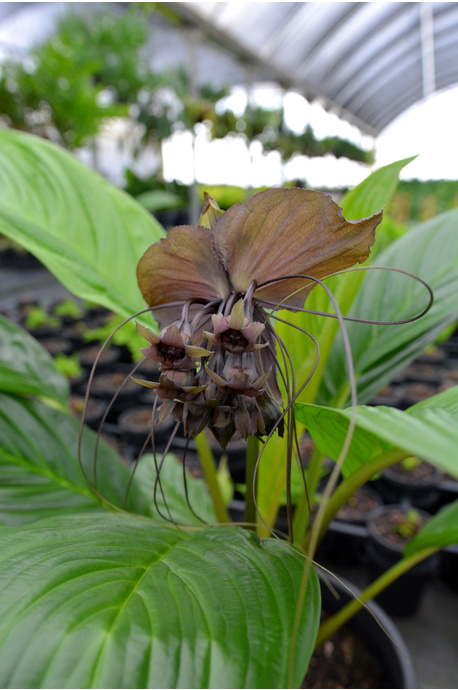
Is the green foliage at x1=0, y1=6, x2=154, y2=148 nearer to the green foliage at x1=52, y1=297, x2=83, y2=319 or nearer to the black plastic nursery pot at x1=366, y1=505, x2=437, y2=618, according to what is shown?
the green foliage at x1=52, y1=297, x2=83, y2=319

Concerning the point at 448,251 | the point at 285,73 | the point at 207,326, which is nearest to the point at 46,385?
the point at 207,326

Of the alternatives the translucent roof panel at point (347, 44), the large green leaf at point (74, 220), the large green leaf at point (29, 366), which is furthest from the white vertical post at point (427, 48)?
the large green leaf at point (29, 366)

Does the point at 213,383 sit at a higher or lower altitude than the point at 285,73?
lower

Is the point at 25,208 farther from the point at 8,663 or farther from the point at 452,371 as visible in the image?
the point at 452,371

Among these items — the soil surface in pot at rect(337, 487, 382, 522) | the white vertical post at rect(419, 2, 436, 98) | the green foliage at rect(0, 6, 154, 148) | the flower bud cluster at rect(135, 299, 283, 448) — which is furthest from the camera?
the white vertical post at rect(419, 2, 436, 98)

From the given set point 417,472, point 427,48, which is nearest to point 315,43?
point 427,48

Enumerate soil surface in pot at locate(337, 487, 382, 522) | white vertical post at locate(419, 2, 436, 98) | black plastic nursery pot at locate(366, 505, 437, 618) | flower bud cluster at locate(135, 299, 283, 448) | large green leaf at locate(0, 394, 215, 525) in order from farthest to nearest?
white vertical post at locate(419, 2, 436, 98)
soil surface in pot at locate(337, 487, 382, 522)
black plastic nursery pot at locate(366, 505, 437, 618)
large green leaf at locate(0, 394, 215, 525)
flower bud cluster at locate(135, 299, 283, 448)

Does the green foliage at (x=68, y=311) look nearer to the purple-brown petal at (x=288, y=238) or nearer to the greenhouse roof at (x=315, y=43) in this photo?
the greenhouse roof at (x=315, y=43)

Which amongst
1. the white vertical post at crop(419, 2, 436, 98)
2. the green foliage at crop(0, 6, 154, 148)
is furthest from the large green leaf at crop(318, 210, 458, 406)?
the white vertical post at crop(419, 2, 436, 98)
